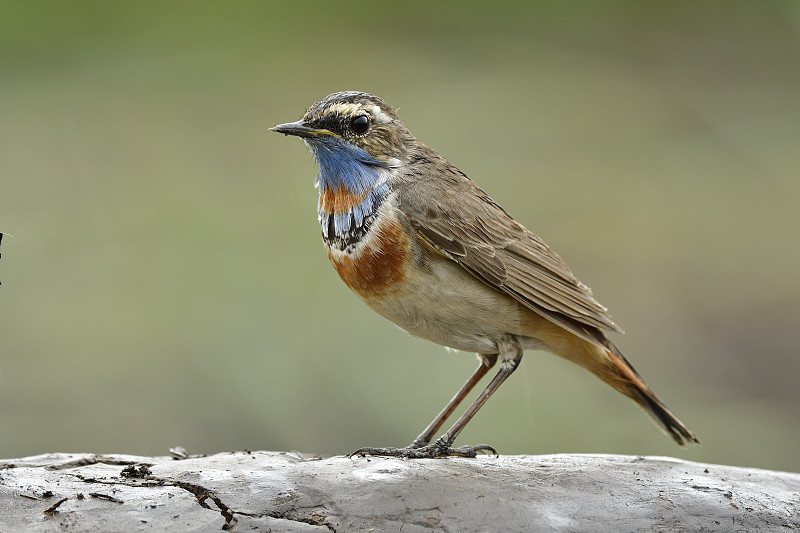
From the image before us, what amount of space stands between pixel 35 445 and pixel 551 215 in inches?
161

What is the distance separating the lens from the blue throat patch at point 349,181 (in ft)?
12.6

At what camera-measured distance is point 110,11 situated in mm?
7133

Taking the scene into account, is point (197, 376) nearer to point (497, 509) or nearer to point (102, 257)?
point (102, 257)

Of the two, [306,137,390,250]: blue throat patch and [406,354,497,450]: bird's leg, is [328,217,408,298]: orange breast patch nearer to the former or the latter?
[306,137,390,250]: blue throat patch

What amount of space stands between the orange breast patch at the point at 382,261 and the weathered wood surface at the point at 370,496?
724 mm

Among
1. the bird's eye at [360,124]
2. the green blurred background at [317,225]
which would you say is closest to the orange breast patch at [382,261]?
the bird's eye at [360,124]

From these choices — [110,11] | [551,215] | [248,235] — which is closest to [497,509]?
[248,235]

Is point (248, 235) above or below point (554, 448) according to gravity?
above

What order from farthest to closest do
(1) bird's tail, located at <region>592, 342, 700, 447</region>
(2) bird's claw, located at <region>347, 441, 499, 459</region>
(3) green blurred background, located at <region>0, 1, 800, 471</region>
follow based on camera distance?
(3) green blurred background, located at <region>0, 1, 800, 471</region> < (1) bird's tail, located at <region>592, 342, 700, 447</region> < (2) bird's claw, located at <region>347, 441, 499, 459</region>

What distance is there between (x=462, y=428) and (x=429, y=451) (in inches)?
7.3

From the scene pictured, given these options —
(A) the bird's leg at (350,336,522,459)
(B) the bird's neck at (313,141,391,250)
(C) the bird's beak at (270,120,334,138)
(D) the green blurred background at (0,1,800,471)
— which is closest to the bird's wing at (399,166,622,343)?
(B) the bird's neck at (313,141,391,250)

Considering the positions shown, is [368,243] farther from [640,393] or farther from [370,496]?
[640,393]

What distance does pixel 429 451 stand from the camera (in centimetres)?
379

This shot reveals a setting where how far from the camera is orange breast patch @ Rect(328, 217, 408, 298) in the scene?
3721mm
